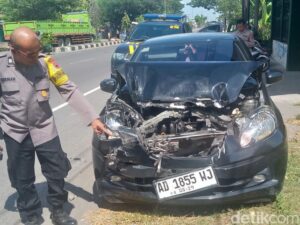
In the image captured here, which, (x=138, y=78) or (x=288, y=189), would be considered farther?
(x=138, y=78)

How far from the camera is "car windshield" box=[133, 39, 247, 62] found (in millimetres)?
5398

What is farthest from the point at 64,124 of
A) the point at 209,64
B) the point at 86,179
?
the point at 209,64

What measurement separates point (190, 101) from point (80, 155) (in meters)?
2.17

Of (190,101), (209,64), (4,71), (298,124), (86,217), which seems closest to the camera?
(4,71)

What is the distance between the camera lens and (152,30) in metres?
12.5

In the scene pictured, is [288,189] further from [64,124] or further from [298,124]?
[64,124]

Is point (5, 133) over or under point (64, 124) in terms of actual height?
over

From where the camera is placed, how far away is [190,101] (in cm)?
430

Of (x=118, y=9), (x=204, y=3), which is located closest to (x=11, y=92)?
(x=118, y=9)

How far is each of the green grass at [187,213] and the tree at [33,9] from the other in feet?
131

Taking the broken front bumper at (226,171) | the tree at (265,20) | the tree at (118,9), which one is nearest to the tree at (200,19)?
the tree at (118,9)

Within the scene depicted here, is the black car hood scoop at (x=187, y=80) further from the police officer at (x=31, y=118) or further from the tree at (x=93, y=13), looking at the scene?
the tree at (x=93, y=13)

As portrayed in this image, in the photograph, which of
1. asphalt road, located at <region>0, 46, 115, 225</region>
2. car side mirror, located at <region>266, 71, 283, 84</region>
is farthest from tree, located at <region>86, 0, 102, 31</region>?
car side mirror, located at <region>266, 71, 283, 84</region>

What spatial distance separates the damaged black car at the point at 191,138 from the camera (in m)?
3.62
